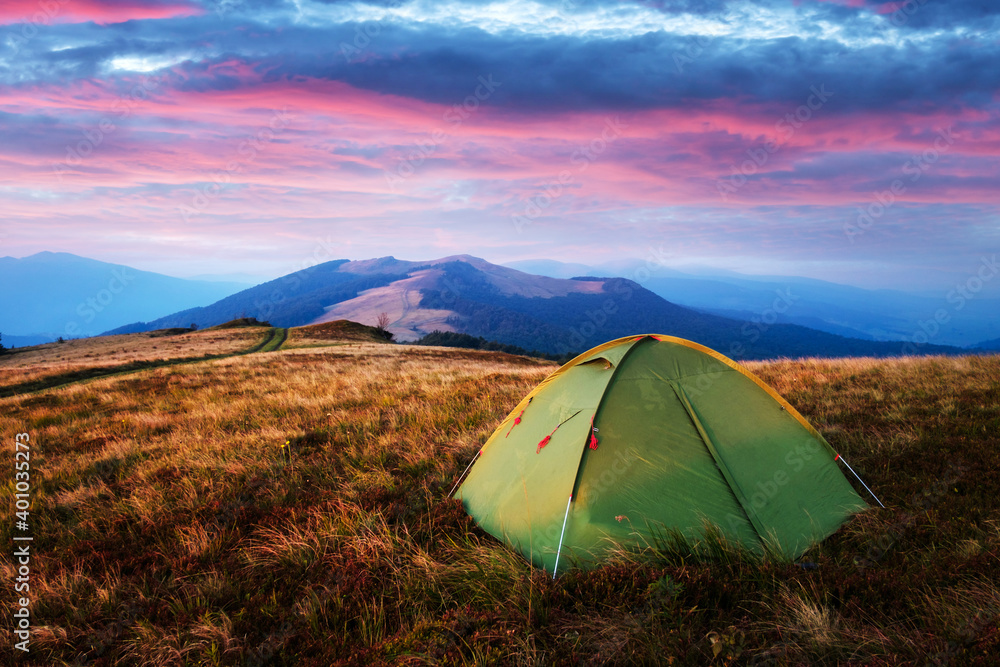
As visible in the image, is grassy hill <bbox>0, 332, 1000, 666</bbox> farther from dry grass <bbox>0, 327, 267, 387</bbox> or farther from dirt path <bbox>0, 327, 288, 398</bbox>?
dry grass <bbox>0, 327, 267, 387</bbox>

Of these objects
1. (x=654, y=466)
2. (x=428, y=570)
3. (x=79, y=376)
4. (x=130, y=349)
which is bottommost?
(x=130, y=349)

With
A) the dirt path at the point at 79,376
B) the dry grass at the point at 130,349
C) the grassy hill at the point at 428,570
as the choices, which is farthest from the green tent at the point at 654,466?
the dry grass at the point at 130,349

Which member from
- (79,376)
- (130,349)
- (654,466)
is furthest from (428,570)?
(130,349)

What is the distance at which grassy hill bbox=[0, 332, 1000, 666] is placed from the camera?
3.50 m

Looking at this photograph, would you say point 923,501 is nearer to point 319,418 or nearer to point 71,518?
point 319,418

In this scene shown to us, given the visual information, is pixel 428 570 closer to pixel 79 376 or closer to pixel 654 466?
pixel 654 466

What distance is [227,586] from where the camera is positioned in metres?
4.50

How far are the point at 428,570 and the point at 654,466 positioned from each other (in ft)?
9.30

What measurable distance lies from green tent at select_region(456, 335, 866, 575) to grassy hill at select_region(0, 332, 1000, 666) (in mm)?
385

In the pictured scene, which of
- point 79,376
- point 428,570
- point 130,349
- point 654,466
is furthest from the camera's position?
point 130,349

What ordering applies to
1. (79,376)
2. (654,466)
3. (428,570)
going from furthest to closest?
(79,376) → (654,466) → (428,570)

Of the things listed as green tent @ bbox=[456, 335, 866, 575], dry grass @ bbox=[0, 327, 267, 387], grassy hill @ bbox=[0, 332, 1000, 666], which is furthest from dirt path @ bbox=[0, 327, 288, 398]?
green tent @ bbox=[456, 335, 866, 575]

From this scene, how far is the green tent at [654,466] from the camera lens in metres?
4.86

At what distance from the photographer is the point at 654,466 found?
16.9 feet
